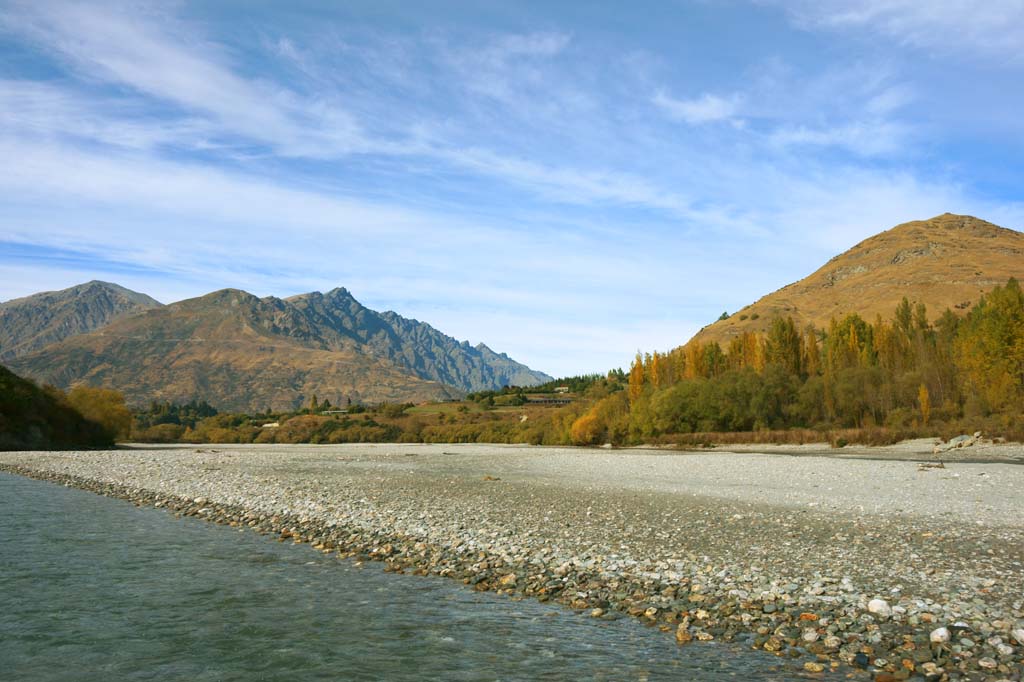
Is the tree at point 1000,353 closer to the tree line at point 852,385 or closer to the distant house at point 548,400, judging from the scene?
the tree line at point 852,385

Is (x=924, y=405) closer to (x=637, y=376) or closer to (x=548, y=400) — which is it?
(x=637, y=376)

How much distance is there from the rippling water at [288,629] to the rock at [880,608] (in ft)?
9.20

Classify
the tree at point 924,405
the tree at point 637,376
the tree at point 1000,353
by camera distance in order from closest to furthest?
1. the tree at point 1000,353
2. the tree at point 924,405
3. the tree at point 637,376

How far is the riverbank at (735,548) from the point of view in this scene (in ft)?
31.7

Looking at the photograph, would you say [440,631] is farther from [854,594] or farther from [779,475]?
[779,475]

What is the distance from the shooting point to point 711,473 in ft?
133

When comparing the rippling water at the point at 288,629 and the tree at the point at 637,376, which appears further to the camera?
the tree at the point at 637,376

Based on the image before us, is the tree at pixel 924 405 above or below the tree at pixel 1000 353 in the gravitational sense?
below

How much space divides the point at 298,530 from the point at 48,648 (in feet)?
33.6

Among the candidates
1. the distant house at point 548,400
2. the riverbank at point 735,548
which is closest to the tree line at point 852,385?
the riverbank at point 735,548

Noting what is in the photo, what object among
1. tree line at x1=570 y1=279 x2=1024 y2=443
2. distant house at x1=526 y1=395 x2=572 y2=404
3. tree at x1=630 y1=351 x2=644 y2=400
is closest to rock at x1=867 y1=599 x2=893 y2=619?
tree line at x1=570 y1=279 x2=1024 y2=443

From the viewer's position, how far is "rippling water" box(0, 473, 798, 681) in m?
8.70

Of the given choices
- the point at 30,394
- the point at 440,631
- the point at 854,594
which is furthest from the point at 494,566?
the point at 30,394

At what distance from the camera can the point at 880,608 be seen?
10375 mm
